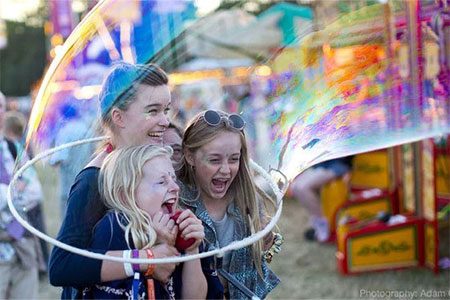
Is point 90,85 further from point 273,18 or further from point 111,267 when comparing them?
point 273,18

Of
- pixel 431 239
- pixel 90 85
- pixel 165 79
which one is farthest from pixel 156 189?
pixel 431 239

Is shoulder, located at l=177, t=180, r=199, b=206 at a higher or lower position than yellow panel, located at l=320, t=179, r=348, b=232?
higher

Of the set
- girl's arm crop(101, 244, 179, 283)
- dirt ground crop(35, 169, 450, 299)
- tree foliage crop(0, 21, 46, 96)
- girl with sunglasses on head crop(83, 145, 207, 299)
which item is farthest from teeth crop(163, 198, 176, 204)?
tree foliage crop(0, 21, 46, 96)

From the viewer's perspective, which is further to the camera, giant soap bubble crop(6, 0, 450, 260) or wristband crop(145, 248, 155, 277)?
giant soap bubble crop(6, 0, 450, 260)

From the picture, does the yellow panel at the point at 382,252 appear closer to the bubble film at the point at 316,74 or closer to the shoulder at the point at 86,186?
the bubble film at the point at 316,74

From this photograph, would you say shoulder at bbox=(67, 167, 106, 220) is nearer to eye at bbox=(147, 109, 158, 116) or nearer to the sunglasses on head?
eye at bbox=(147, 109, 158, 116)

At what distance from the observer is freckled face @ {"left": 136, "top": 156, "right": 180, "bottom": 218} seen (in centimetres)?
210

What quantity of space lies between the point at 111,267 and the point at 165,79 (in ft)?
2.06

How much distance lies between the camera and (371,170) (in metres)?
7.71

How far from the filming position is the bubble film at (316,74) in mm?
2588

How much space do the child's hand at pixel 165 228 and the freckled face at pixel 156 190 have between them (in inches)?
1.1

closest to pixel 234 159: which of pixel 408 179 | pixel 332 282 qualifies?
pixel 332 282

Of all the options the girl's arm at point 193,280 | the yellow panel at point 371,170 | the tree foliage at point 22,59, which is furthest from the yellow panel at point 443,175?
the tree foliage at point 22,59

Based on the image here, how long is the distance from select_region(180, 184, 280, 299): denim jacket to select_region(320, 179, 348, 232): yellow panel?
5.03m
